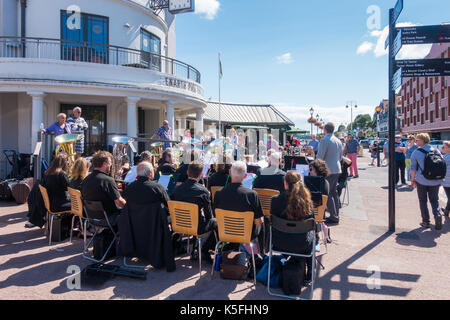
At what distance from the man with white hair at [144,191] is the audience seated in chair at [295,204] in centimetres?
160

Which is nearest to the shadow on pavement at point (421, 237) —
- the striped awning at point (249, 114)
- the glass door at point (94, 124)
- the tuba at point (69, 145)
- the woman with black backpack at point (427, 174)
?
the woman with black backpack at point (427, 174)

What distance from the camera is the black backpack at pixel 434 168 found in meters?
5.99

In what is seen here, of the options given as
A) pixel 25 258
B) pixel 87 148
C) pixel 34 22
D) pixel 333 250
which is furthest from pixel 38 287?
pixel 34 22

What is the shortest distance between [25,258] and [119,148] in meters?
5.30

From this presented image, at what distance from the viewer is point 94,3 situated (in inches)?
525

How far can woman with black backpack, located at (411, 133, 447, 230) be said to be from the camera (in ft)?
19.7

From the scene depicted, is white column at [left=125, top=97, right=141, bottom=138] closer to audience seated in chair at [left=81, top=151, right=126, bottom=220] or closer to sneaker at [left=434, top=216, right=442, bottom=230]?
audience seated in chair at [left=81, top=151, right=126, bottom=220]

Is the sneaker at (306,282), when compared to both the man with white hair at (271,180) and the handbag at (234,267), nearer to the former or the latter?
the handbag at (234,267)

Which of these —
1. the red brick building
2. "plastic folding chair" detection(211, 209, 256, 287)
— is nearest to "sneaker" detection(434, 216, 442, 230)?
"plastic folding chair" detection(211, 209, 256, 287)

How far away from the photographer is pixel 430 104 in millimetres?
44000

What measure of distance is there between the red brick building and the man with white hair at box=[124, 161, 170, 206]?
3354cm

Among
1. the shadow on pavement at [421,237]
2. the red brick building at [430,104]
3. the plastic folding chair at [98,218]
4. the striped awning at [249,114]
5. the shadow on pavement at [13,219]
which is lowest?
the shadow on pavement at [421,237]

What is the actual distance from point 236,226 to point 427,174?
4428mm
